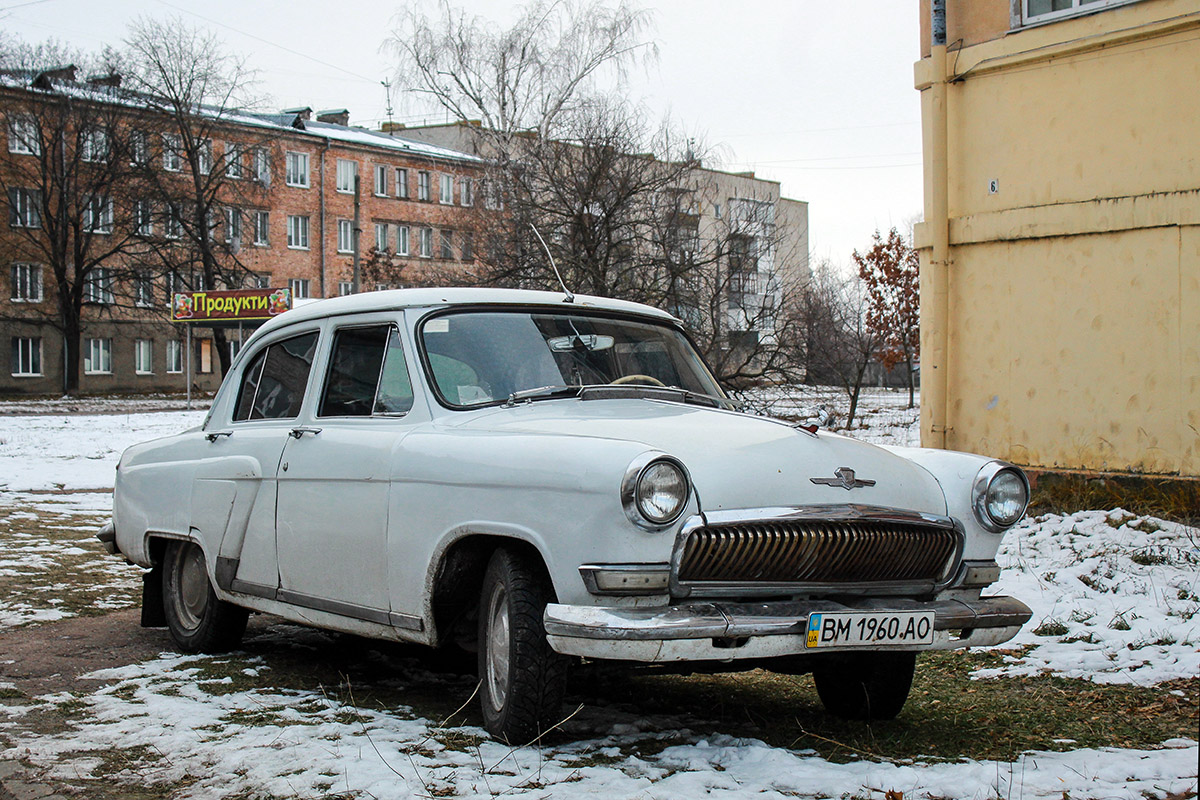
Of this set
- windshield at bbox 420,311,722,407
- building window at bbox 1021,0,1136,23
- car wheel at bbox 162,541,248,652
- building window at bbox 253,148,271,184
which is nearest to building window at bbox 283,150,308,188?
building window at bbox 253,148,271,184

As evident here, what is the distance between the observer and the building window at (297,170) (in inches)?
2392

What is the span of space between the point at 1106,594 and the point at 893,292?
105ft

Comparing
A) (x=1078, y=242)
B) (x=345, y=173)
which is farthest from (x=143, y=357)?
(x=1078, y=242)

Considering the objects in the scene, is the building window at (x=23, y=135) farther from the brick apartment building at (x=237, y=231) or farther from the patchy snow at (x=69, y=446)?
the patchy snow at (x=69, y=446)

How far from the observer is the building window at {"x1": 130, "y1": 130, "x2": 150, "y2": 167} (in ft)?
162

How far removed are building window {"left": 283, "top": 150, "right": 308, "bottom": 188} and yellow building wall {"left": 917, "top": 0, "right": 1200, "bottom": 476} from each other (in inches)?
2096

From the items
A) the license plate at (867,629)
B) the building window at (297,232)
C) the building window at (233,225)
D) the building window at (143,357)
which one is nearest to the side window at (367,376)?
the license plate at (867,629)

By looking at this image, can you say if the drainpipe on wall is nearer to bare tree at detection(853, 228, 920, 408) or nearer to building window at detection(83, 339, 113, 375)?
bare tree at detection(853, 228, 920, 408)

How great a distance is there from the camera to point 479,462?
456 centimetres

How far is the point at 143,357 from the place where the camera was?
186ft

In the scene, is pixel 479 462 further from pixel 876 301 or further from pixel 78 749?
pixel 876 301

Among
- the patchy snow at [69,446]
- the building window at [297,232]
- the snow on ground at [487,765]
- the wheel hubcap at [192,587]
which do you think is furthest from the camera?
the building window at [297,232]

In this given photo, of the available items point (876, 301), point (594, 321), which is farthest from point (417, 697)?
point (876, 301)

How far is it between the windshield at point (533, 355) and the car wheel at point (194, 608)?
195 centimetres
